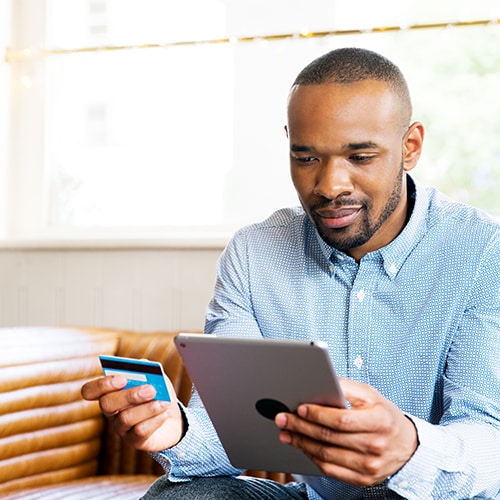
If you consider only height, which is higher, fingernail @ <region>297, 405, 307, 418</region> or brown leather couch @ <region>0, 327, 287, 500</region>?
fingernail @ <region>297, 405, 307, 418</region>

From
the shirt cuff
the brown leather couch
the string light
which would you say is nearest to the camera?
the shirt cuff

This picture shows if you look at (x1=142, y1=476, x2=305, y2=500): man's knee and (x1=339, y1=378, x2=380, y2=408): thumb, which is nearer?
(x1=339, y1=378, x2=380, y2=408): thumb

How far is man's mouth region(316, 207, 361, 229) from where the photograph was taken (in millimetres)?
1422

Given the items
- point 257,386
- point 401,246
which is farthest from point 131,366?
point 401,246

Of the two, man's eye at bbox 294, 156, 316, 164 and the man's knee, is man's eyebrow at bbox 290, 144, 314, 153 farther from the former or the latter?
the man's knee

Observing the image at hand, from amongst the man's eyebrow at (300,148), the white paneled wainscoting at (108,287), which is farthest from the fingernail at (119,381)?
the white paneled wainscoting at (108,287)

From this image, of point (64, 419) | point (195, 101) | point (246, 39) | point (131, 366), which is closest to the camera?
point (131, 366)

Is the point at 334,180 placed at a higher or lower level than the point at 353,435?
higher

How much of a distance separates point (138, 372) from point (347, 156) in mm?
494

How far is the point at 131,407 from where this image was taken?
122 cm

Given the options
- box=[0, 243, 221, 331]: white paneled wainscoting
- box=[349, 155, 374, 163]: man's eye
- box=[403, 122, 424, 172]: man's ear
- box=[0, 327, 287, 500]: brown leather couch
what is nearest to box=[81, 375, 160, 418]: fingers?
box=[349, 155, 374, 163]: man's eye

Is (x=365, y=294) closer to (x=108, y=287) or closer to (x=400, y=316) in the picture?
(x=400, y=316)

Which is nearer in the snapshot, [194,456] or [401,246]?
[194,456]

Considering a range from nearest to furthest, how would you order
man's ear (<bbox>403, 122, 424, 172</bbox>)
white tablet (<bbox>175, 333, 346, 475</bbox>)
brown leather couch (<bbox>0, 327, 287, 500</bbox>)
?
white tablet (<bbox>175, 333, 346, 475</bbox>), man's ear (<bbox>403, 122, 424, 172</bbox>), brown leather couch (<bbox>0, 327, 287, 500</bbox>)
